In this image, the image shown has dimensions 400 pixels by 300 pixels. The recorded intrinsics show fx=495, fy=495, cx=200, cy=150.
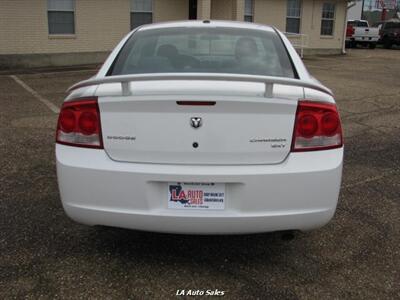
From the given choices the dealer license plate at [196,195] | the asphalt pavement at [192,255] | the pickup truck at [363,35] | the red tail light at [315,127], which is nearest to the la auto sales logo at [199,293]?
the asphalt pavement at [192,255]

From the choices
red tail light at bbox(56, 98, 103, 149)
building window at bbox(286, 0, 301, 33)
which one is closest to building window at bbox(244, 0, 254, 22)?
building window at bbox(286, 0, 301, 33)

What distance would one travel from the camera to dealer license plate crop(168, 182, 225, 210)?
293cm

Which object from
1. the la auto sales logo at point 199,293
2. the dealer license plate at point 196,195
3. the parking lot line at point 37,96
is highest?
the dealer license plate at point 196,195

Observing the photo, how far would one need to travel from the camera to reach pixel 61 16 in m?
15.7

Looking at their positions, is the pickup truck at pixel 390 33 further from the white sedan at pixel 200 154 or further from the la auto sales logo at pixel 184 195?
the la auto sales logo at pixel 184 195

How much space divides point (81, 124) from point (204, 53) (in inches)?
49.7

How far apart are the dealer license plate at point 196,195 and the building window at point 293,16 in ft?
66.6

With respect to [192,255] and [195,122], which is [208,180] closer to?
[195,122]

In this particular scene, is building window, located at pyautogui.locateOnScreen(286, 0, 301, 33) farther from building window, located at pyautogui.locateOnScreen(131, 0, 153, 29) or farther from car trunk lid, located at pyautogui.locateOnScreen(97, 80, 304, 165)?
car trunk lid, located at pyautogui.locateOnScreen(97, 80, 304, 165)

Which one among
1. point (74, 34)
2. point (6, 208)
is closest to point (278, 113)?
point (6, 208)

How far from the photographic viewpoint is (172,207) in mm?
2963

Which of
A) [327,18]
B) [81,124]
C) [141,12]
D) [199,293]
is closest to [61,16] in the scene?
Answer: [141,12]

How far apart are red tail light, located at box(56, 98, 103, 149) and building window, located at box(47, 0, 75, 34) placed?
13464 millimetres

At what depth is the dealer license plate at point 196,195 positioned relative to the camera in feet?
9.61
